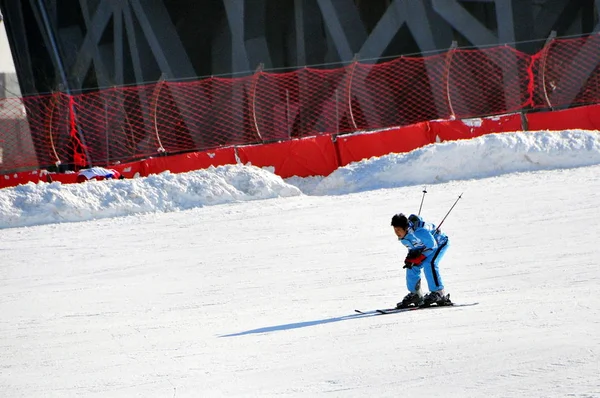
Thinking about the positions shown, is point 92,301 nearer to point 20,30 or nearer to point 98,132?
point 98,132

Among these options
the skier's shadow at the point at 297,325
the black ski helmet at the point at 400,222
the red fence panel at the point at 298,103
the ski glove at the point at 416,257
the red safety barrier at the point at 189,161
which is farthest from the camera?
the red fence panel at the point at 298,103

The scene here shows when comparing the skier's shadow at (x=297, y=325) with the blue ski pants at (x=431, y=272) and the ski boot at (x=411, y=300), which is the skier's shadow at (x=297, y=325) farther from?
the blue ski pants at (x=431, y=272)

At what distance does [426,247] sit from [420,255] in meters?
0.09

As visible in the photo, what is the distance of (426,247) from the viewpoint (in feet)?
28.9

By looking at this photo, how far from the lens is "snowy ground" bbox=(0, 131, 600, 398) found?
6879 millimetres

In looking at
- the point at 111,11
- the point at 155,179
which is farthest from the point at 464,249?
the point at 111,11

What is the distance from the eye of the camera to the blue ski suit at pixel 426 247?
8773 millimetres

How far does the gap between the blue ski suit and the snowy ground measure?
0.37m

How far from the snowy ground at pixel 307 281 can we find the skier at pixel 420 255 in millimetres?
276

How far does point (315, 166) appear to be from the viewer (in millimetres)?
17359

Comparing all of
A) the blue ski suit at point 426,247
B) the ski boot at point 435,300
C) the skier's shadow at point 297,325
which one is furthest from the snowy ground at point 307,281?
the blue ski suit at point 426,247

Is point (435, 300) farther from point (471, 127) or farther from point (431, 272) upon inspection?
point (471, 127)

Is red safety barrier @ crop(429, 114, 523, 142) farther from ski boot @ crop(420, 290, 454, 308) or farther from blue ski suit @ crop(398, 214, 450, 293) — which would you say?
ski boot @ crop(420, 290, 454, 308)

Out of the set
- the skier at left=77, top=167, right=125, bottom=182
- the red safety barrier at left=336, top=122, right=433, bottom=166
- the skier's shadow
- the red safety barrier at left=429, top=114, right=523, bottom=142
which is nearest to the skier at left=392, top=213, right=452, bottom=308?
the skier's shadow
